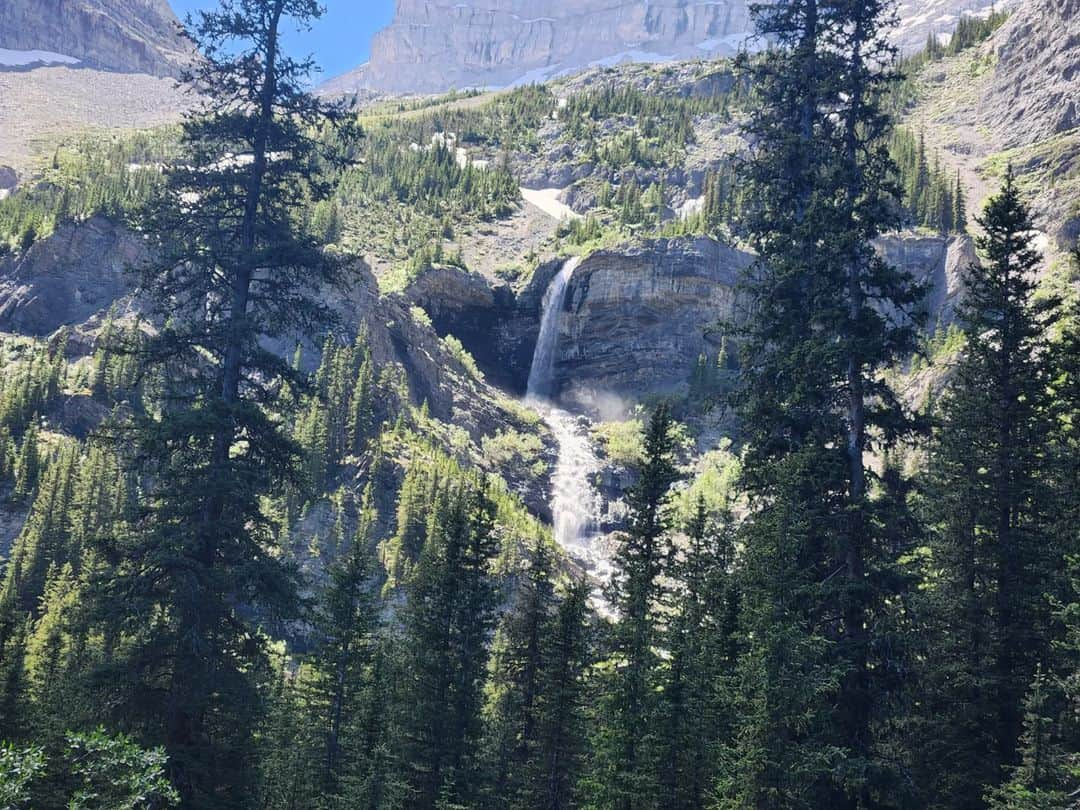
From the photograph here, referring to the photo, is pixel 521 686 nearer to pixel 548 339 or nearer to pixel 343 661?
pixel 343 661

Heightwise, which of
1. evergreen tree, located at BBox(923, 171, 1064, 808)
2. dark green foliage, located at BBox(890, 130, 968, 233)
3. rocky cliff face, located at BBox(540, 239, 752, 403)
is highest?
dark green foliage, located at BBox(890, 130, 968, 233)

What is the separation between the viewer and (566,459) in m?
89.2

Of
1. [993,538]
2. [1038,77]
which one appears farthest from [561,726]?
[1038,77]

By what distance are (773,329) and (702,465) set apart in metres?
69.9

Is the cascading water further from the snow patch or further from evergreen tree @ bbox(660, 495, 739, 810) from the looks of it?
evergreen tree @ bbox(660, 495, 739, 810)

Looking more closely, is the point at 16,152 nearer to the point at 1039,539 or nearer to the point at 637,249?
the point at 637,249

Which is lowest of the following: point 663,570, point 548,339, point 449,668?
point 449,668

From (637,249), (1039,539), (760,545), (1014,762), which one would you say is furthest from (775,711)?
(637,249)

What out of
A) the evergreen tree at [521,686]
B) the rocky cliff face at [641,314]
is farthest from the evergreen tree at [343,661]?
the rocky cliff face at [641,314]

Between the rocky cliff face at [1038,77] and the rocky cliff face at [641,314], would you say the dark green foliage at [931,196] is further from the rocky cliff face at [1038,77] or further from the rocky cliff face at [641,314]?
the rocky cliff face at [641,314]

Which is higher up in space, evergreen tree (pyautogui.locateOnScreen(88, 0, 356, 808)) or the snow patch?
the snow patch

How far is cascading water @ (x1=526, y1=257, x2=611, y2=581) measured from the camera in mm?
77606

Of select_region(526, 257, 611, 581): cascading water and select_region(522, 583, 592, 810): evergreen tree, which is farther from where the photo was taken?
select_region(526, 257, 611, 581): cascading water

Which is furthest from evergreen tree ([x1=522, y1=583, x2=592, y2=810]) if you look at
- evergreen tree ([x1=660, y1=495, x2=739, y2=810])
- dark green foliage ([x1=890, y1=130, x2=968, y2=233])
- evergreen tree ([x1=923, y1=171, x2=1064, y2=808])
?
dark green foliage ([x1=890, y1=130, x2=968, y2=233])
